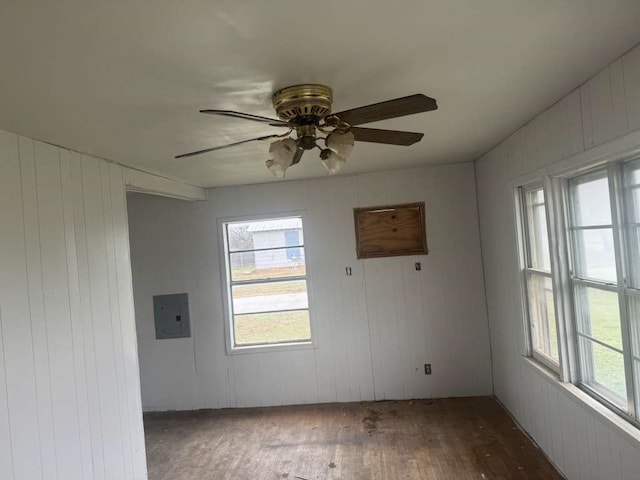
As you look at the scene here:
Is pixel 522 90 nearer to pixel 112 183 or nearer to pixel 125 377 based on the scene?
pixel 112 183

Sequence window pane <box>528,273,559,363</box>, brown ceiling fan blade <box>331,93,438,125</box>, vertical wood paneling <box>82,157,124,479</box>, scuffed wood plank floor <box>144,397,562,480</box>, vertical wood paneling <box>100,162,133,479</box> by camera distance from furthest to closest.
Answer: scuffed wood plank floor <box>144,397,562,480</box>
window pane <box>528,273,559,363</box>
vertical wood paneling <box>100,162,133,479</box>
vertical wood paneling <box>82,157,124,479</box>
brown ceiling fan blade <box>331,93,438,125</box>

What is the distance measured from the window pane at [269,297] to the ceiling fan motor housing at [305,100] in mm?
3086

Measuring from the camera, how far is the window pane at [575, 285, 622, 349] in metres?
2.25

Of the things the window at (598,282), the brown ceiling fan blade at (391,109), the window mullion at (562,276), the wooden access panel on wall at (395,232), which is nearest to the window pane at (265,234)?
the wooden access panel on wall at (395,232)

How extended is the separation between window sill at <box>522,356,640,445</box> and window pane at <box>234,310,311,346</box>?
7.96 feet

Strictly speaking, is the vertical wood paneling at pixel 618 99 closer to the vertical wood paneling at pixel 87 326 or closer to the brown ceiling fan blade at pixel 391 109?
the brown ceiling fan blade at pixel 391 109

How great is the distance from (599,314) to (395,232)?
7.73 ft

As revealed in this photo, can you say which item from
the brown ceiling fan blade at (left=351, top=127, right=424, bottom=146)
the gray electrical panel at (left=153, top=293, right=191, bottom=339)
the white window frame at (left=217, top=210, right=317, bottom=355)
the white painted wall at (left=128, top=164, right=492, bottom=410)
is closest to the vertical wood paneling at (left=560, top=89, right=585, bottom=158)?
the brown ceiling fan blade at (left=351, top=127, right=424, bottom=146)

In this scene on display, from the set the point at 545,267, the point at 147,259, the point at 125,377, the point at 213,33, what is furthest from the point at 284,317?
the point at 213,33

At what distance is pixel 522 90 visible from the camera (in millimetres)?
2189

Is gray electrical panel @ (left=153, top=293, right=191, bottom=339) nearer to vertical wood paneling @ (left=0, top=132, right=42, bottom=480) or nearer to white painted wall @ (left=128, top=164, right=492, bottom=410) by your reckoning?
white painted wall @ (left=128, top=164, right=492, bottom=410)

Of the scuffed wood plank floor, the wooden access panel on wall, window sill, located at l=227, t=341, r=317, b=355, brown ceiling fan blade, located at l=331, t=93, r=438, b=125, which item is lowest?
the scuffed wood plank floor

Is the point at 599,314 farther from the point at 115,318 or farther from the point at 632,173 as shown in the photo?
the point at 115,318

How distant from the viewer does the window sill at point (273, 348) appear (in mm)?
4660
